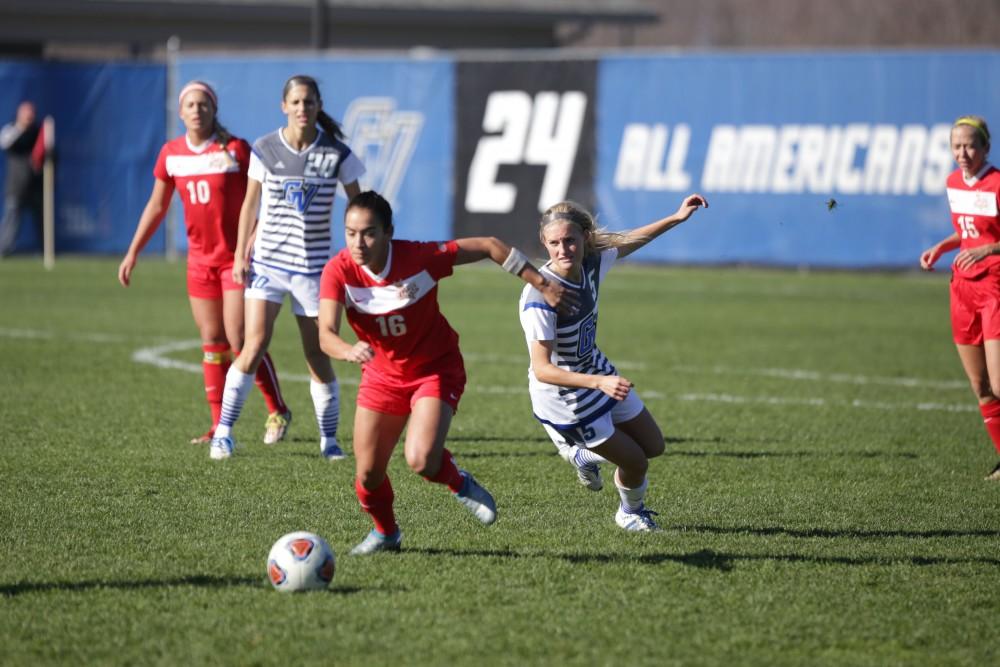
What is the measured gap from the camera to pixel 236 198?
919 cm

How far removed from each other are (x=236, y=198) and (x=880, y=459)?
434 cm

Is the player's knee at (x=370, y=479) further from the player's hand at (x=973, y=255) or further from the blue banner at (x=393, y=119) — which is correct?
the blue banner at (x=393, y=119)

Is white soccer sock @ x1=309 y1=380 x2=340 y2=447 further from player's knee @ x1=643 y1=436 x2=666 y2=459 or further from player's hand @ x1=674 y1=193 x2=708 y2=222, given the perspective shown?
player's hand @ x1=674 y1=193 x2=708 y2=222

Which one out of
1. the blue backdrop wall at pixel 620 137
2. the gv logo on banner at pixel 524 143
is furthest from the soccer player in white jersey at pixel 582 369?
the gv logo on banner at pixel 524 143

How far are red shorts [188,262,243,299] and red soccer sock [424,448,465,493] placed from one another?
316 centimetres

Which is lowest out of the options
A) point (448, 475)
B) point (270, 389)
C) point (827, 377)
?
point (827, 377)

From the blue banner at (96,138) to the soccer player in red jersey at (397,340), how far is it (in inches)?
786

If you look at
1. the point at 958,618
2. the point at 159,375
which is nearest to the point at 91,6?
the point at 159,375

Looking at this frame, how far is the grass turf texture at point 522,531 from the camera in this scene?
5.22 metres

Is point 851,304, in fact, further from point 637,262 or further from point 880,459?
point 880,459

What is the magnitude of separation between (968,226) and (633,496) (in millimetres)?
2996

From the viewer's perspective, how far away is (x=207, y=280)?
920 cm

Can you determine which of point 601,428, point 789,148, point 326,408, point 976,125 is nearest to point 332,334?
point 601,428

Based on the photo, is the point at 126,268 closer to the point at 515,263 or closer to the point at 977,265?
the point at 515,263
